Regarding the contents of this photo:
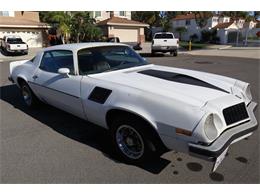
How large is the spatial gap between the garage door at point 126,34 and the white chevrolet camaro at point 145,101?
27.4m

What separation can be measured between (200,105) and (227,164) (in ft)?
3.57

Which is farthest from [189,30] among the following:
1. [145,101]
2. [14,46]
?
[145,101]

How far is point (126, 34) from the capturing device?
104ft

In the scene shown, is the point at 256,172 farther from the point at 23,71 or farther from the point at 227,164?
the point at 23,71

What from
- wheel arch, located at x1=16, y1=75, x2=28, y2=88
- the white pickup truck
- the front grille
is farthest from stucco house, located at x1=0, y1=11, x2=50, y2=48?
the front grille

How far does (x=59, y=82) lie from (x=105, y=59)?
0.85 metres

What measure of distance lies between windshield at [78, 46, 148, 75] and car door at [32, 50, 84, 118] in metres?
0.19

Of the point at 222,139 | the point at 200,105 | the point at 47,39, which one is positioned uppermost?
the point at 47,39

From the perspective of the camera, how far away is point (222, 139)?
240 cm

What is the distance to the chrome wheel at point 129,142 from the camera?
9.52 feet

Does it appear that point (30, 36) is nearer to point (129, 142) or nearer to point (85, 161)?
point (85, 161)

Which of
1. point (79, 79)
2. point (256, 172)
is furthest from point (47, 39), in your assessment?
point (256, 172)

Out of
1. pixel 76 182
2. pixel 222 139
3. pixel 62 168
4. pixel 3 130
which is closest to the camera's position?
pixel 222 139

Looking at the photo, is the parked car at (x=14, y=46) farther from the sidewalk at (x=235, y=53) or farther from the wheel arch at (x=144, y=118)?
the wheel arch at (x=144, y=118)
